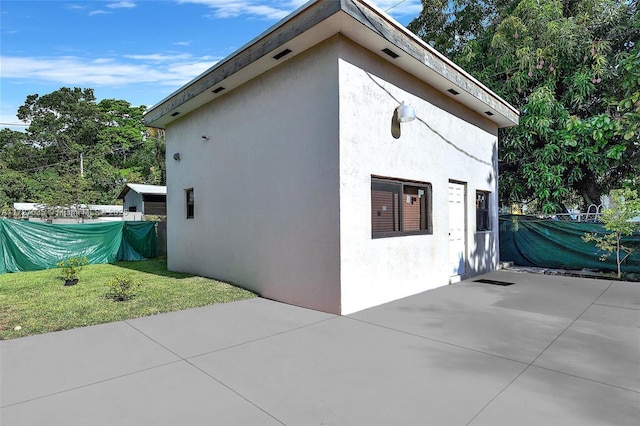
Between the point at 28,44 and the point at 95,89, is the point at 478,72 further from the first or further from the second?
the point at 95,89

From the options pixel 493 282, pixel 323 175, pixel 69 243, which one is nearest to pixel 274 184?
pixel 323 175

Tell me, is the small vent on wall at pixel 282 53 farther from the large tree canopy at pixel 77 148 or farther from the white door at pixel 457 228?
the large tree canopy at pixel 77 148

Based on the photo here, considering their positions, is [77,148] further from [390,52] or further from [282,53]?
[390,52]

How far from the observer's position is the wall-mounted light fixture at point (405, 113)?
17.4 feet

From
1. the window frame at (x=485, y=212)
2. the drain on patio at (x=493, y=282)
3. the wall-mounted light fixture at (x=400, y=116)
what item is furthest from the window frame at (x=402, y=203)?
the window frame at (x=485, y=212)

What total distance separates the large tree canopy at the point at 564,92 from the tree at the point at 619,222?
214 cm

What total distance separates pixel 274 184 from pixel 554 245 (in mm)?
7917

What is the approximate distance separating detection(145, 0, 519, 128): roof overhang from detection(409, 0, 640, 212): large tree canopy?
9.93 ft

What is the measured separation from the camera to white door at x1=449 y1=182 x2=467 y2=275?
741 cm

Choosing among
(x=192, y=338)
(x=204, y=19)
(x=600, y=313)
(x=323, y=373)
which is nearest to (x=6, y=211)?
(x=204, y=19)

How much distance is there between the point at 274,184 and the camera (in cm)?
576

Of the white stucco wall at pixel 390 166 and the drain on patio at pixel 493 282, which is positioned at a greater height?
the white stucco wall at pixel 390 166

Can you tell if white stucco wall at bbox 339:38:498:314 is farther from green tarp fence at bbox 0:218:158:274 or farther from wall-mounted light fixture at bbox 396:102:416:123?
green tarp fence at bbox 0:218:158:274

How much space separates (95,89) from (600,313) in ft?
159
